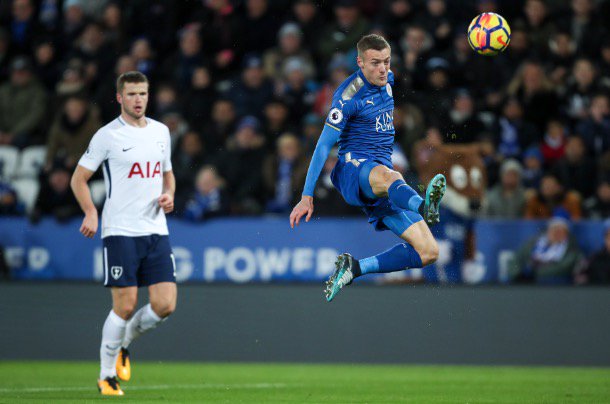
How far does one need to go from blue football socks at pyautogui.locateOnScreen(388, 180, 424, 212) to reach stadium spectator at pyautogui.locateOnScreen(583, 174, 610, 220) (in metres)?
5.08

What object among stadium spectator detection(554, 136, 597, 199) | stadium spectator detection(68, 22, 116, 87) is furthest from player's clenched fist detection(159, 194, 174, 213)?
stadium spectator detection(68, 22, 116, 87)

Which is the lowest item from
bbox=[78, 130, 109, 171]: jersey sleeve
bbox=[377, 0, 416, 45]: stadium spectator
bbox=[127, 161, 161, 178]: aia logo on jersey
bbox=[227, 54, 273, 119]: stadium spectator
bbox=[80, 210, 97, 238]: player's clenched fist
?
bbox=[80, 210, 97, 238]: player's clenched fist

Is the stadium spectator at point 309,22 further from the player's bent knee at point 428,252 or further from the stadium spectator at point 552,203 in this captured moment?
the player's bent knee at point 428,252

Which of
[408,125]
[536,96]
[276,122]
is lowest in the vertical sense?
[408,125]

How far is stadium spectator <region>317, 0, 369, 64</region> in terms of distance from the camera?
15.8 meters

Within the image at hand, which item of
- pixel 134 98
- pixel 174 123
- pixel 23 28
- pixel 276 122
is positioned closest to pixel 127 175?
pixel 134 98

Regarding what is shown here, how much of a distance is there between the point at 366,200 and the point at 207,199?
491 cm

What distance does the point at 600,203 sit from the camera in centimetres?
1336

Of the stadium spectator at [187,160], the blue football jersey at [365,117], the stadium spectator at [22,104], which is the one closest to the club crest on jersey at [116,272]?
the blue football jersey at [365,117]

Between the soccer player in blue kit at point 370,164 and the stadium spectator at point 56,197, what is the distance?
550cm

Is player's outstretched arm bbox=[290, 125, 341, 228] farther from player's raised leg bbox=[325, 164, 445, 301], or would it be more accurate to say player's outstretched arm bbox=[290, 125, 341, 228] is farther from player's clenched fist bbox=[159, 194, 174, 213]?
player's clenched fist bbox=[159, 194, 174, 213]

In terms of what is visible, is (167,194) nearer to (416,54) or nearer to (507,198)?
(507,198)

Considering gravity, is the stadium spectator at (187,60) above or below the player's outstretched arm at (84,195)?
above

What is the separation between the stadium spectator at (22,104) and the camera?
15.9 meters
